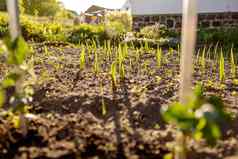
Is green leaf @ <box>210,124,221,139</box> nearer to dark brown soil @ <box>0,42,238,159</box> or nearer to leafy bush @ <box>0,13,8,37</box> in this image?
dark brown soil @ <box>0,42,238,159</box>

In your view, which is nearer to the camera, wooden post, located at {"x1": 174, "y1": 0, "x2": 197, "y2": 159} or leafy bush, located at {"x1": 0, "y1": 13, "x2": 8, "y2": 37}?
wooden post, located at {"x1": 174, "y1": 0, "x2": 197, "y2": 159}

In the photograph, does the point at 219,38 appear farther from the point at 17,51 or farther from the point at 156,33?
the point at 17,51

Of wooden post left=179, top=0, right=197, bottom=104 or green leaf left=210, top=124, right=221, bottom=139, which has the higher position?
wooden post left=179, top=0, right=197, bottom=104

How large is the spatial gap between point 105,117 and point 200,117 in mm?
1070

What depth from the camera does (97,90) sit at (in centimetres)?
327

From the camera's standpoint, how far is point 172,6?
39.9 feet

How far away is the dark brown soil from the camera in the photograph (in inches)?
69.4

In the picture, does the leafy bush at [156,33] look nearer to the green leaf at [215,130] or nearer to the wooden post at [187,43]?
the wooden post at [187,43]

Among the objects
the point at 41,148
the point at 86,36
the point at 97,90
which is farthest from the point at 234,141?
the point at 86,36

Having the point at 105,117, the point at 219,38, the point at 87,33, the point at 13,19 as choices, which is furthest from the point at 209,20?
the point at 13,19

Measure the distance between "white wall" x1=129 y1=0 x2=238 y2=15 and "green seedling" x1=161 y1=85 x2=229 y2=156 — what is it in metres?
10.6

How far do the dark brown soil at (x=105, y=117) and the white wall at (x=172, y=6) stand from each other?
7.54 metres

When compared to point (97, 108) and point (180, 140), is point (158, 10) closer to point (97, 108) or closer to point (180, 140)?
point (97, 108)

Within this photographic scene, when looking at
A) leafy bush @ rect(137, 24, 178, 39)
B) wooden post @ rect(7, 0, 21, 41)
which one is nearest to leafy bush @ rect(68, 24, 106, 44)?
leafy bush @ rect(137, 24, 178, 39)
